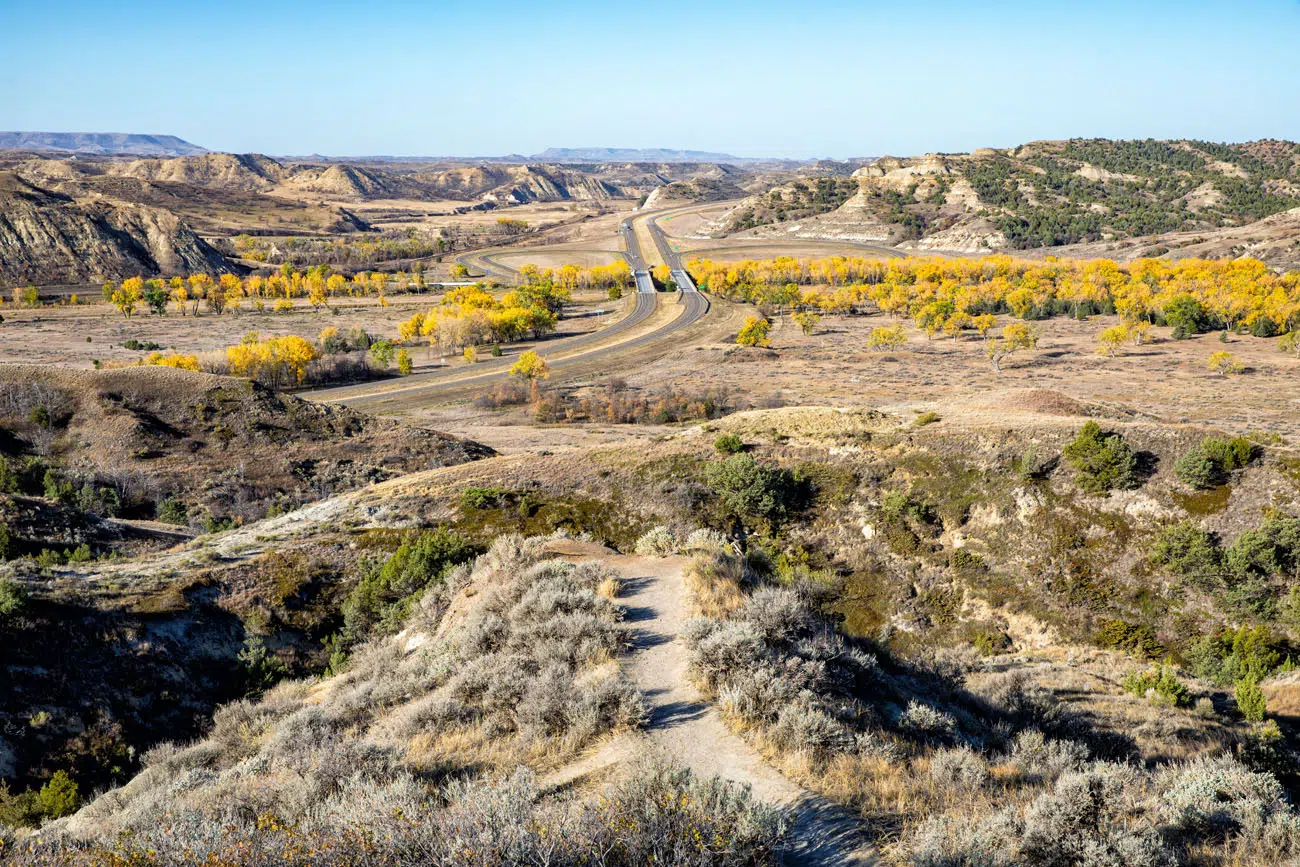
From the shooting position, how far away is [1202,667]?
64.5 ft

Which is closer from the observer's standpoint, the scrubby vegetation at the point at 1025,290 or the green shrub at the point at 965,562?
the green shrub at the point at 965,562

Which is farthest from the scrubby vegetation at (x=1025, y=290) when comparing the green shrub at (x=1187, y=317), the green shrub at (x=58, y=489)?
the green shrub at (x=58, y=489)

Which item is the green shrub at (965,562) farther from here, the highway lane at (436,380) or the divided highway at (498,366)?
the highway lane at (436,380)

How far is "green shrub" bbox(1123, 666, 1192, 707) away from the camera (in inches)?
645

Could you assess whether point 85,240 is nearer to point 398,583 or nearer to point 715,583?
point 398,583

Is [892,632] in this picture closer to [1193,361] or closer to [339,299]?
[1193,361]

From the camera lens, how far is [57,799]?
478 inches

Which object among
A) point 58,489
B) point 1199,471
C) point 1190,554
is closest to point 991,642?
point 1190,554

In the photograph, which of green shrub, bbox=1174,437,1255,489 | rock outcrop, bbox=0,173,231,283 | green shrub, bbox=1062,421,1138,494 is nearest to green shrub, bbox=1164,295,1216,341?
green shrub, bbox=1174,437,1255,489

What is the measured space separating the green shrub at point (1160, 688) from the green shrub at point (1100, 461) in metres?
9.33

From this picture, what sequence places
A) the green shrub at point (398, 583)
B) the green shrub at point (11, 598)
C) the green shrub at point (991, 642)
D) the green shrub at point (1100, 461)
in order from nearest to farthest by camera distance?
the green shrub at point (11, 598) → the green shrub at point (398, 583) → the green shrub at point (991, 642) → the green shrub at point (1100, 461)

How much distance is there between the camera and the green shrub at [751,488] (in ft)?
89.2

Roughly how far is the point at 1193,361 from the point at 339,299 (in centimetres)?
15682

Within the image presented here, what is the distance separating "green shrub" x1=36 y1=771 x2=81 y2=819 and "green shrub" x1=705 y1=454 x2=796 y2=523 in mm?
21014
